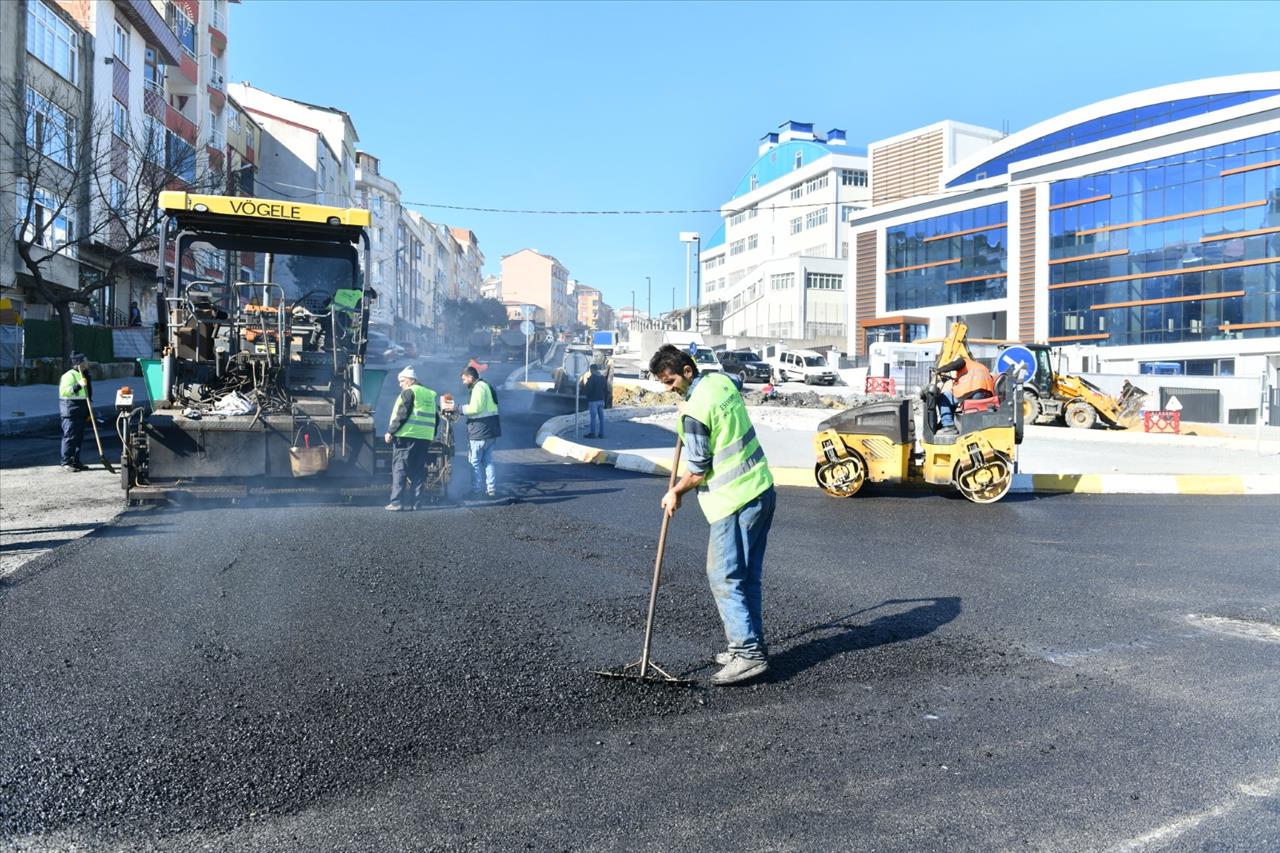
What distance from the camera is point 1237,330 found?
143ft

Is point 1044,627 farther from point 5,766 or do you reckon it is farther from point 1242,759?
point 5,766

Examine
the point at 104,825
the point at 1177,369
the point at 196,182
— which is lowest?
the point at 104,825

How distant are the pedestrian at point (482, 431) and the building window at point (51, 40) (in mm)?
25555

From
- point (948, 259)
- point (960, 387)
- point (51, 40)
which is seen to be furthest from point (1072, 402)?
point (948, 259)

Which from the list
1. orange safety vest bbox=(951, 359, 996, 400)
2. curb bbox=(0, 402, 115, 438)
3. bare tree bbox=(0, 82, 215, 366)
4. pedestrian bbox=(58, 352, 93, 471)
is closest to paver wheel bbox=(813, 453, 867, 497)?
orange safety vest bbox=(951, 359, 996, 400)

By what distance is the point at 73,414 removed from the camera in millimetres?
12758

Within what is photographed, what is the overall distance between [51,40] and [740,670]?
33.4 meters

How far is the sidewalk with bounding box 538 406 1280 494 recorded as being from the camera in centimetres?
1309

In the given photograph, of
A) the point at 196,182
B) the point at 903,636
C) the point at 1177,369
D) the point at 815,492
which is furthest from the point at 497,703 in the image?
the point at 1177,369

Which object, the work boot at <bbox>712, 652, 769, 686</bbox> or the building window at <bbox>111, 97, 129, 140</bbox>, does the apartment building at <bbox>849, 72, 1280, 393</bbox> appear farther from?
the work boot at <bbox>712, 652, 769, 686</bbox>

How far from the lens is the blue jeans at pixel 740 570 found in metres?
4.88

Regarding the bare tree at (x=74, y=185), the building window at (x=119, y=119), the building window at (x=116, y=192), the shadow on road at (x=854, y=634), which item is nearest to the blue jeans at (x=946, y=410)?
the shadow on road at (x=854, y=634)

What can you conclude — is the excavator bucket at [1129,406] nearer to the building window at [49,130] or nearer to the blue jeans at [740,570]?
the blue jeans at [740,570]

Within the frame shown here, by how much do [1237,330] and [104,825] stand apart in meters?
49.5
